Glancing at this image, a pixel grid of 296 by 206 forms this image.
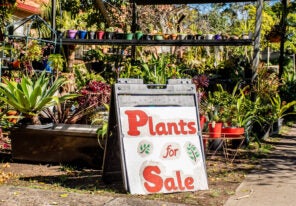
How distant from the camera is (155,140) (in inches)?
198

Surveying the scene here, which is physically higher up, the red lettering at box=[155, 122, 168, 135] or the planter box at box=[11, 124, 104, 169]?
the red lettering at box=[155, 122, 168, 135]

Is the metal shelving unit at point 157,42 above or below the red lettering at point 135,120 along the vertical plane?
above

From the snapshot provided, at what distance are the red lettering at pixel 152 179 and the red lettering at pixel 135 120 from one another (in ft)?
1.30

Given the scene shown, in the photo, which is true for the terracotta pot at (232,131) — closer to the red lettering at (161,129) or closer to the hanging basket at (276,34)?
the red lettering at (161,129)

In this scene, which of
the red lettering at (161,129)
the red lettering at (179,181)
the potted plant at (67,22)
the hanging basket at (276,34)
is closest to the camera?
the red lettering at (179,181)

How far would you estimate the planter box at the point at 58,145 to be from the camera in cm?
618

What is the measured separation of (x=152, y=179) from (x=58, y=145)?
6.43 feet

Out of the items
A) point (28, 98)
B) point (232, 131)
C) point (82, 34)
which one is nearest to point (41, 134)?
point (28, 98)

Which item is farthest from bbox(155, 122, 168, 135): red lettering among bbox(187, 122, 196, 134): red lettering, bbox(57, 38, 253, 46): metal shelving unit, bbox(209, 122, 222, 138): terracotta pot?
bbox(57, 38, 253, 46): metal shelving unit

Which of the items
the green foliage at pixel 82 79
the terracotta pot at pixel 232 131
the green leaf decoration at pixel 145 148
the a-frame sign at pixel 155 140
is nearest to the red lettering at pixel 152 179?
the a-frame sign at pixel 155 140

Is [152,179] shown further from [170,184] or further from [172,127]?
[172,127]

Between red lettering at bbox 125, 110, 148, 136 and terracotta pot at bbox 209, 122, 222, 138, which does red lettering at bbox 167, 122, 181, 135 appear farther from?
terracotta pot at bbox 209, 122, 222, 138

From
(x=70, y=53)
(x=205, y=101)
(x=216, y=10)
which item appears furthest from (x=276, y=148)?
(x=216, y=10)

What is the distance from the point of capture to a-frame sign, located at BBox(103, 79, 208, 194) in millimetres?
4832
